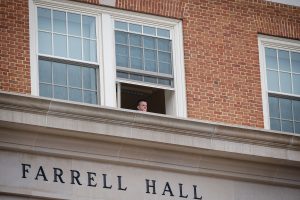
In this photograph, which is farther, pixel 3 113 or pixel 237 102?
pixel 237 102

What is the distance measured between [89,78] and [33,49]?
4.40 ft

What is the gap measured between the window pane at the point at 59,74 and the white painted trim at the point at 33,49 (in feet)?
1.55

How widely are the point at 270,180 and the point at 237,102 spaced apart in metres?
1.77

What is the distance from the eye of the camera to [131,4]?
93.5ft

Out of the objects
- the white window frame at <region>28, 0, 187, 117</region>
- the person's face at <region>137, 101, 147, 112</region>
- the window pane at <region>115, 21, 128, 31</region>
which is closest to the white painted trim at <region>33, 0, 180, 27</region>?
the white window frame at <region>28, 0, 187, 117</region>

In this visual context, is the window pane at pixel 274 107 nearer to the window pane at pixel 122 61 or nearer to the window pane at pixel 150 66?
the window pane at pixel 150 66

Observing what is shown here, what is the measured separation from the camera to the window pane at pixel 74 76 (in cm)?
2775

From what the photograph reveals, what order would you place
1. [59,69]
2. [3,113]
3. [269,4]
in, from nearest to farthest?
[3,113] < [59,69] < [269,4]

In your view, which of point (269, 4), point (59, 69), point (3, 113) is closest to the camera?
point (3, 113)

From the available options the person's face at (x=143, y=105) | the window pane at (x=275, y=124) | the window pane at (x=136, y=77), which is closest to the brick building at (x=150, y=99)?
the window pane at (x=136, y=77)

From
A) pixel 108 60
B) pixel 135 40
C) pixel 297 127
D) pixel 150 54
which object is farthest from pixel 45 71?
pixel 297 127

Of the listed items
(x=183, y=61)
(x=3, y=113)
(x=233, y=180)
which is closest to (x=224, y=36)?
(x=183, y=61)

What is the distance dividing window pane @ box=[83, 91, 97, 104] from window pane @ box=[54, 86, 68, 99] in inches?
17.0

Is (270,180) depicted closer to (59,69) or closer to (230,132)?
(230,132)
